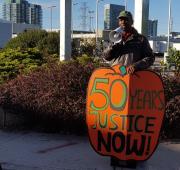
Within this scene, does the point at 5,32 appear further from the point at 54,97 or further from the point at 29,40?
the point at 54,97

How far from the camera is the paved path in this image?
19.8ft

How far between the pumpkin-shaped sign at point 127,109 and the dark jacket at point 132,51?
0.61ft

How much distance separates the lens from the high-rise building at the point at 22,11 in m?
107

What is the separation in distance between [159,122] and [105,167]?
3.95 ft

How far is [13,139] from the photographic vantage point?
7.62 meters

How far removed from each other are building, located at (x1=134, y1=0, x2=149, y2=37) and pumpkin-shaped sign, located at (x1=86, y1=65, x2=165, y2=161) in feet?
19.5

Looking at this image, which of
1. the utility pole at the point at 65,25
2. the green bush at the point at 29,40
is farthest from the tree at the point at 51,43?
the utility pole at the point at 65,25

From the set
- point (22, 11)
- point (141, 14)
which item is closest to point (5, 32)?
point (141, 14)

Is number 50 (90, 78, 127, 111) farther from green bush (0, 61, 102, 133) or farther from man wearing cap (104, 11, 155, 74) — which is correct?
green bush (0, 61, 102, 133)

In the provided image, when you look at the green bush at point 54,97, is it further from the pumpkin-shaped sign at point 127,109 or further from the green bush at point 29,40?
the green bush at point 29,40

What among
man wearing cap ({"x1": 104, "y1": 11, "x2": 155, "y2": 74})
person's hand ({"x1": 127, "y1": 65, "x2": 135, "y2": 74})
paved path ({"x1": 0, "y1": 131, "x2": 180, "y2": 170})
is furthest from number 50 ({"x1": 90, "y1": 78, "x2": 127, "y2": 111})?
paved path ({"x1": 0, "y1": 131, "x2": 180, "y2": 170})

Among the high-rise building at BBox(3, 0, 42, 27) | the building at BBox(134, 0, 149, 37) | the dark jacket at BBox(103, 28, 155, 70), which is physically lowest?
the dark jacket at BBox(103, 28, 155, 70)

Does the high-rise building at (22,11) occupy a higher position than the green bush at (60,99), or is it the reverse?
the high-rise building at (22,11)

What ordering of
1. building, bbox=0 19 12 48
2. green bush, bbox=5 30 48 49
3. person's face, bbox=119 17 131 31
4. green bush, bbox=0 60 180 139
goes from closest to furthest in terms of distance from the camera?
person's face, bbox=119 17 131 31
green bush, bbox=0 60 180 139
green bush, bbox=5 30 48 49
building, bbox=0 19 12 48
